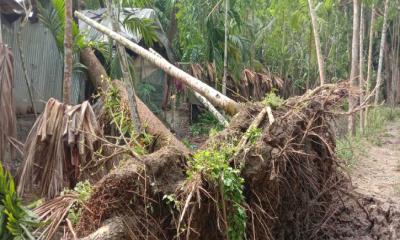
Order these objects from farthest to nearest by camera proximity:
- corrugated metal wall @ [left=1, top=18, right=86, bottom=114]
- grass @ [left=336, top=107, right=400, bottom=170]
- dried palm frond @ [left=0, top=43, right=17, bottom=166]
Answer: corrugated metal wall @ [left=1, top=18, right=86, bottom=114] < grass @ [left=336, top=107, right=400, bottom=170] < dried palm frond @ [left=0, top=43, right=17, bottom=166]

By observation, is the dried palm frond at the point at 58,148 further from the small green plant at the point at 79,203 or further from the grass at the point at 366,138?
the grass at the point at 366,138

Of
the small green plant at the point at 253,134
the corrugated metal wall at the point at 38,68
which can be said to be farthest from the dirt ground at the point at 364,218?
the corrugated metal wall at the point at 38,68

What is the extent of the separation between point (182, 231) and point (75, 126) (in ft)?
7.93

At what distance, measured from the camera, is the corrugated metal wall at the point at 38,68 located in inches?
366

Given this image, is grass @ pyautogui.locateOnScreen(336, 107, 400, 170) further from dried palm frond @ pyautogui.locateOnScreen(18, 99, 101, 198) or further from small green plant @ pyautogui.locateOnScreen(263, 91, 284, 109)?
dried palm frond @ pyautogui.locateOnScreen(18, 99, 101, 198)

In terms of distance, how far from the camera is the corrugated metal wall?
9.29 metres

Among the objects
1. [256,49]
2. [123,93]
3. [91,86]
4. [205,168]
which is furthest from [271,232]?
[256,49]

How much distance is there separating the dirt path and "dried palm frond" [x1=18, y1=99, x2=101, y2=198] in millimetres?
3502

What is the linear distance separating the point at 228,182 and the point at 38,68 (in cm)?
685

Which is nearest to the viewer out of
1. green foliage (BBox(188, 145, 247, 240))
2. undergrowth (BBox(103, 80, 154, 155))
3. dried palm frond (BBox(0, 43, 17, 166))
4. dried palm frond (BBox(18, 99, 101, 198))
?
green foliage (BBox(188, 145, 247, 240))

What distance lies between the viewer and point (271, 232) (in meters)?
4.75

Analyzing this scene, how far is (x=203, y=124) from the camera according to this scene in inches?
582

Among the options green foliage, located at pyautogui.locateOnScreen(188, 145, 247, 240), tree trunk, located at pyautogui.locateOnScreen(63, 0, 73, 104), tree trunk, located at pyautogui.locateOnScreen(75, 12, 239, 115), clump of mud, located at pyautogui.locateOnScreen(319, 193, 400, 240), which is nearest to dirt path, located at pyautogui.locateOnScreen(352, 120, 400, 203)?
clump of mud, located at pyautogui.locateOnScreen(319, 193, 400, 240)

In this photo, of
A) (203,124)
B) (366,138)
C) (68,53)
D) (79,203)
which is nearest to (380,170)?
(366,138)
